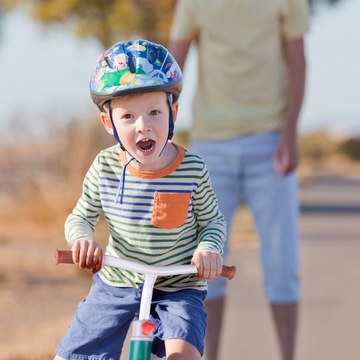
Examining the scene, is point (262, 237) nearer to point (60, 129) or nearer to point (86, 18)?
point (60, 129)

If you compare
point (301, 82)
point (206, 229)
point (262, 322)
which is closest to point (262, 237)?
point (301, 82)

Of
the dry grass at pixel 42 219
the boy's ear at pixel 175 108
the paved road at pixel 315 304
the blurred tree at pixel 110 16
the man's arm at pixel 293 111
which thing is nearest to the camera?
the boy's ear at pixel 175 108

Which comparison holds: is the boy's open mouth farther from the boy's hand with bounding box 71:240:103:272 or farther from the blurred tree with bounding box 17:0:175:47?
the blurred tree with bounding box 17:0:175:47

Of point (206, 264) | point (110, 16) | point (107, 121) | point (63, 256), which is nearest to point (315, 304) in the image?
point (107, 121)

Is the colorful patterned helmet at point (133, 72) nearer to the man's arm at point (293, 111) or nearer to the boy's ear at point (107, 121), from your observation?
the boy's ear at point (107, 121)

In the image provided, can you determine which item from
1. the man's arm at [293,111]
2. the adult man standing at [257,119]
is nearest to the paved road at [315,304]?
the adult man standing at [257,119]

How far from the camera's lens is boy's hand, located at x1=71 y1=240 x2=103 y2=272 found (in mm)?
3451

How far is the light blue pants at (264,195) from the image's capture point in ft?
18.5

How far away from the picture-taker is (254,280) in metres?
10.7

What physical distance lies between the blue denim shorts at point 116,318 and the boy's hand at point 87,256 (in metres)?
0.31

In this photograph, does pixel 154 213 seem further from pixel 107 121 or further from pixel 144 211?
pixel 107 121

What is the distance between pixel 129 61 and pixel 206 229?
0.58 meters

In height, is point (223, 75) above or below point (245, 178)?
above

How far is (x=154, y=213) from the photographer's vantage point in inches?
146
